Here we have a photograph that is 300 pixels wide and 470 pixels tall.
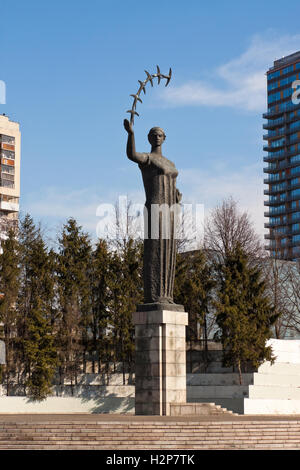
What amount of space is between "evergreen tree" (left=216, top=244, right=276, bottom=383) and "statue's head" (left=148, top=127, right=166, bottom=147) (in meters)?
10.9

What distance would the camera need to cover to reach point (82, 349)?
30016 millimetres

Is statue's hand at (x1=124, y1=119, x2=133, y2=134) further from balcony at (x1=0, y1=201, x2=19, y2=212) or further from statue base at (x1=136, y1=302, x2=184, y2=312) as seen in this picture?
balcony at (x1=0, y1=201, x2=19, y2=212)

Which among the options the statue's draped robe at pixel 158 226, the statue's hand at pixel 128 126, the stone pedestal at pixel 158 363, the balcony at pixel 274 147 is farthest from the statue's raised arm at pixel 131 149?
the balcony at pixel 274 147

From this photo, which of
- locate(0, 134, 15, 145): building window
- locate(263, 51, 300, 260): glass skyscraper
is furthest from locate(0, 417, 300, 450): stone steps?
locate(263, 51, 300, 260): glass skyscraper

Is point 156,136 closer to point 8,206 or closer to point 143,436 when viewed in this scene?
point 143,436

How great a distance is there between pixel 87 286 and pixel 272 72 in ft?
243

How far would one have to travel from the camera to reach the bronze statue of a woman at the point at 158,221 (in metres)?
18.2

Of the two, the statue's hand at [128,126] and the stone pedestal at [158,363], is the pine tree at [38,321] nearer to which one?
the stone pedestal at [158,363]

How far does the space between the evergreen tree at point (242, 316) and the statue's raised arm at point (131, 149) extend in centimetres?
1129

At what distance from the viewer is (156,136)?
60.5 ft

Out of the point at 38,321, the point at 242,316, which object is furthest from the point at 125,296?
the point at 242,316

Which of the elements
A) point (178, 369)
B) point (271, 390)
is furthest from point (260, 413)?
point (178, 369)

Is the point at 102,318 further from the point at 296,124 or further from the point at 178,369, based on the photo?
the point at 296,124

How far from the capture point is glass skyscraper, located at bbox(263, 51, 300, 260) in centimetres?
9419
